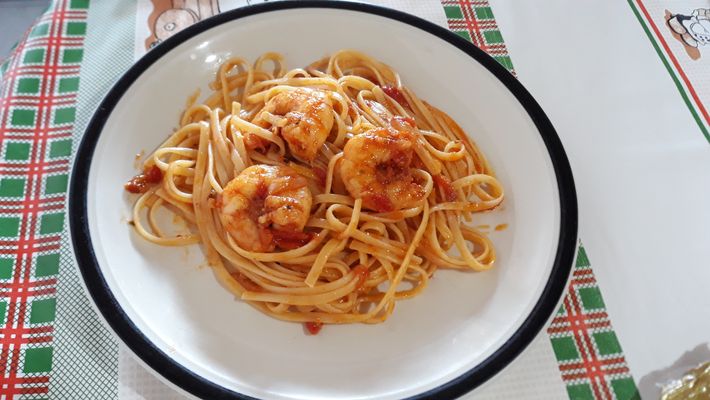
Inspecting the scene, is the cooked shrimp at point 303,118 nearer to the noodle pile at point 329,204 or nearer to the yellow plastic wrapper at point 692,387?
the noodle pile at point 329,204

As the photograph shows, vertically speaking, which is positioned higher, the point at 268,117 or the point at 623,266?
the point at 268,117

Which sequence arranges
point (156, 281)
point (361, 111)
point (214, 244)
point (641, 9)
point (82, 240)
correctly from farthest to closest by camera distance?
point (641, 9)
point (361, 111)
point (214, 244)
point (156, 281)
point (82, 240)

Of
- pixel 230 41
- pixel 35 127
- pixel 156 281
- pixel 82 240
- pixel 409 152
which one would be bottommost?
pixel 156 281

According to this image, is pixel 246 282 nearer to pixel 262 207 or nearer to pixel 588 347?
pixel 262 207

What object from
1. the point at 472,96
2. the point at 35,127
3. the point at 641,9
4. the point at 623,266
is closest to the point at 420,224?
the point at 472,96

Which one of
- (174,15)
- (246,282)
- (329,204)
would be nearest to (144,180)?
(246,282)

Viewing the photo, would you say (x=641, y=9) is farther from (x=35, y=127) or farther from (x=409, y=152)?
(x=35, y=127)

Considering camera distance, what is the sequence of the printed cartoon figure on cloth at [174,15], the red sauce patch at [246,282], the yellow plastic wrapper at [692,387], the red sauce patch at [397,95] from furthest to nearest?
the printed cartoon figure on cloth at [174,15] → the red sauce patch at [397,95] → the red sauce patch at [246,282] → the yellow plastic wrapper at [692,387]

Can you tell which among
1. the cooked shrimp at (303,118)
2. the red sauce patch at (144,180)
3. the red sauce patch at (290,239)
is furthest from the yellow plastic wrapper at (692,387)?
the red sauce patch at (144,180)
